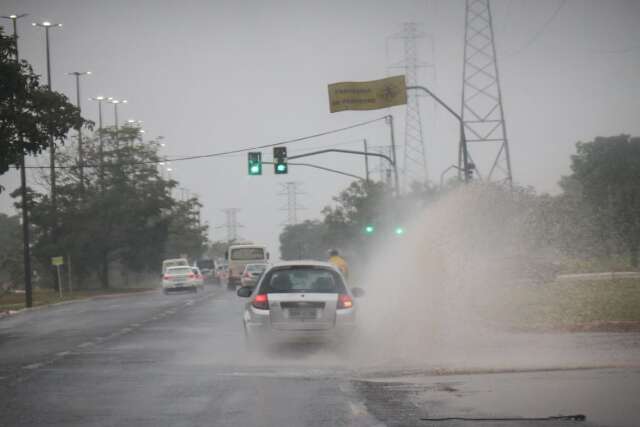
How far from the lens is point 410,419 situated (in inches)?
369

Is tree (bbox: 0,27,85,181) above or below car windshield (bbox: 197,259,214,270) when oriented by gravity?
Result: above

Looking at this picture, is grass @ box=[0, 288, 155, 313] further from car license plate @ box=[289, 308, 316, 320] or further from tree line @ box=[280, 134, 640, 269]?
car license plate @ box=[289, 308, 316, 320]

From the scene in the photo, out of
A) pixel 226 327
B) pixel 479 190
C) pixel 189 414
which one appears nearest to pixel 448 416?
pixel 189 414

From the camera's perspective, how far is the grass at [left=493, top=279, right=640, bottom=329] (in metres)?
20.9

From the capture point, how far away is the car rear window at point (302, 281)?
15.8 m

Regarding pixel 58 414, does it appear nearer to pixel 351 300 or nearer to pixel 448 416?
pixel 448 416

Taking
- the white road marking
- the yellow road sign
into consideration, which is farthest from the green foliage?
the white road marking

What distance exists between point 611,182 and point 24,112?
85571mm

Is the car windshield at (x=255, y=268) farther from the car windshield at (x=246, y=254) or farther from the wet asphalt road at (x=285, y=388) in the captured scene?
the wet asphalt road at (x=285, y=388)

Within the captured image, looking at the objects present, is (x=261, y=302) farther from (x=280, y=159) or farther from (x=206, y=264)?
(x=206, y=264)

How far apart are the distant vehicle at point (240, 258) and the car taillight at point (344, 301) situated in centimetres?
4753

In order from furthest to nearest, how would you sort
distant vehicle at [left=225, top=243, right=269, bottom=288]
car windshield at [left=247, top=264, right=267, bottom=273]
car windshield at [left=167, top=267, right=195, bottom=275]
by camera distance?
distant vehicle at [left=225, top=243, right=269, bottom=288] < car windshield at [left=167, top=267, right=195, bottom=275] < car windshield at [left=247, top=264, right=267, bottom=273]

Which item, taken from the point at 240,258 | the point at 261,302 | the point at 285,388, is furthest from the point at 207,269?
the point at 285,388

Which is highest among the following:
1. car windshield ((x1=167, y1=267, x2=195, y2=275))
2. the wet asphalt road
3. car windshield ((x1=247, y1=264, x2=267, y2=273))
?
car windshield ((x1=167, y1=267, x2=195, y2=275))
